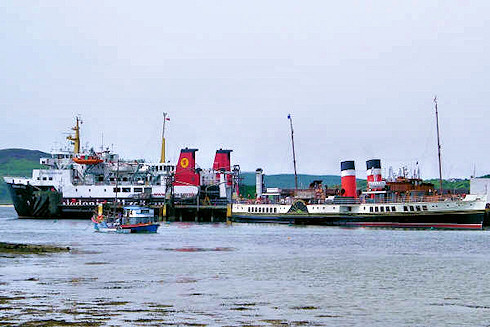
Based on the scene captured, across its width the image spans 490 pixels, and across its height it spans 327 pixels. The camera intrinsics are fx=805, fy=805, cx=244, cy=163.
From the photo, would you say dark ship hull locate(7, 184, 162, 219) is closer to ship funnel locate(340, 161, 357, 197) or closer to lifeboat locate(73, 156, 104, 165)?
lifeboat locate(73, 156, 104, 165)

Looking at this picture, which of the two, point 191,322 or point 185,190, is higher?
point 185,190

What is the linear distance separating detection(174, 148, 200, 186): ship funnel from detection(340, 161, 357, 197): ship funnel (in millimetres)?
36007

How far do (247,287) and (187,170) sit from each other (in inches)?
4254

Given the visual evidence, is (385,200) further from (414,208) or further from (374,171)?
(374,171)

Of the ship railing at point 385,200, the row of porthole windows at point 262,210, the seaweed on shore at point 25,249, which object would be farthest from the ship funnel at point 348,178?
the seaweed on shore at point 25,249

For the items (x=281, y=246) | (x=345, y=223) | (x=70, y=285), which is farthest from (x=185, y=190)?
(x=70, y=285)

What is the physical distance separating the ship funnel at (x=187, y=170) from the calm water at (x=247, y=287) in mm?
78586

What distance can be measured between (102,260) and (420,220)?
59381mm

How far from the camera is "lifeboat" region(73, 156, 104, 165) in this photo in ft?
449

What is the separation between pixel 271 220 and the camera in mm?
119812

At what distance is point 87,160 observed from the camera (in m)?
137

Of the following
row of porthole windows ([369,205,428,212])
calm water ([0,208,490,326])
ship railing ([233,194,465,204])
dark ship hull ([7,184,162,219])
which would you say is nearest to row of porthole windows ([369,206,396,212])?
row of porthole windows ([369,205,428,212])

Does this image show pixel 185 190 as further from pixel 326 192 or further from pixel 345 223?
pixel 345 223

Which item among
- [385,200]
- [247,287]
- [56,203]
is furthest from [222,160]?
[247,287]
